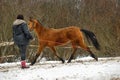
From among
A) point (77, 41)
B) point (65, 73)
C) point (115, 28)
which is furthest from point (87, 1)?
point (65, 73)

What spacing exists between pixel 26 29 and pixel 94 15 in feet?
51.2

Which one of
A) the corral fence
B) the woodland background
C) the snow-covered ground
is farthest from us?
the woodland background

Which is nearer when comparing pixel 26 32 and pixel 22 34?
pixel 26 32

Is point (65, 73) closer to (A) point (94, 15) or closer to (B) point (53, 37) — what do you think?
(B) point (53, 37)

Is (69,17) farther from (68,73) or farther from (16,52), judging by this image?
(68,73)

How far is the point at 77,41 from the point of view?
16.3 m

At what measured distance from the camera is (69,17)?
1222 inches

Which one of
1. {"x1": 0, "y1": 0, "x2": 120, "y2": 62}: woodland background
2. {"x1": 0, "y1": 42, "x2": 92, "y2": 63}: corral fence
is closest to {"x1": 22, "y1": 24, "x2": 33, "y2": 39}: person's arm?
{"x1": 0, "y1": 42, "x2": 92, "y2": 63}: corral fence

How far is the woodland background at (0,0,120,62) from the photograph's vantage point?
87.6 feet

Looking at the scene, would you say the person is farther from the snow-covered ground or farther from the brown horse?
the brown horse

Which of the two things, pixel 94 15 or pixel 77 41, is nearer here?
pixel 77 41

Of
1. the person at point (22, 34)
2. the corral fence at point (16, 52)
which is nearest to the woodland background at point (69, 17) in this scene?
Result: the corral fence at point (16, 52)

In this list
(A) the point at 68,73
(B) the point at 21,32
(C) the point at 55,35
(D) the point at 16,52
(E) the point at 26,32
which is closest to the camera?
(A) the point at 68,73

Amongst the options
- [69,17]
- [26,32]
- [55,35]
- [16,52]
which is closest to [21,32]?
[26,32]
